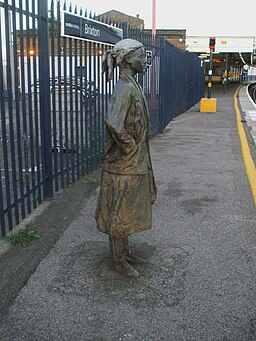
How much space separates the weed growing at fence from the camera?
4266 mm

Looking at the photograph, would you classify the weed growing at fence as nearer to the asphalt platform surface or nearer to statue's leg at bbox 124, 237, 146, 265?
the asphalt platform surface

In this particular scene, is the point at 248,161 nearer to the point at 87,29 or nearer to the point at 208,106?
the point at 87,29

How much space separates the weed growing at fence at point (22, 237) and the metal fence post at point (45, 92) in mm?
1174

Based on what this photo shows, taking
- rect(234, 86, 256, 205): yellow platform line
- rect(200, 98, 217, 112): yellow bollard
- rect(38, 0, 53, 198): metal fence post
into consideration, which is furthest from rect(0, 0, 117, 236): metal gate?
rect(200, 98, 217, 112): yellow bollard

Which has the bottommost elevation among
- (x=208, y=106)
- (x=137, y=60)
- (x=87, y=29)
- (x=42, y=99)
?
(x=208, y=106)

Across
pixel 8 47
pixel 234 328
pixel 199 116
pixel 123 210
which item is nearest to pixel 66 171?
pixel 8 47

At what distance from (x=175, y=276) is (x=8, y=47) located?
2704mm

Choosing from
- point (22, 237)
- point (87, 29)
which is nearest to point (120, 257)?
point (22, 237)

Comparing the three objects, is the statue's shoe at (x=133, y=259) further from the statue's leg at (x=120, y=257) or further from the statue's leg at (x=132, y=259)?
the statue's leg at (x=120, y=257)

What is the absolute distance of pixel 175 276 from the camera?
11.8ft

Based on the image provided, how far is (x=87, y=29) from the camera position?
6.06m

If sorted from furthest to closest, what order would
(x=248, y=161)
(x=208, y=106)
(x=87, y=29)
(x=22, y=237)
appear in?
(x=208, y=106), (x=248, y=161), (x=87, y=29), (x=22, y=237)

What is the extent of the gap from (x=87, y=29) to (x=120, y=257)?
3.75 metres

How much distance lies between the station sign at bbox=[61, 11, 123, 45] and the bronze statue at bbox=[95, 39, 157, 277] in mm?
2396
